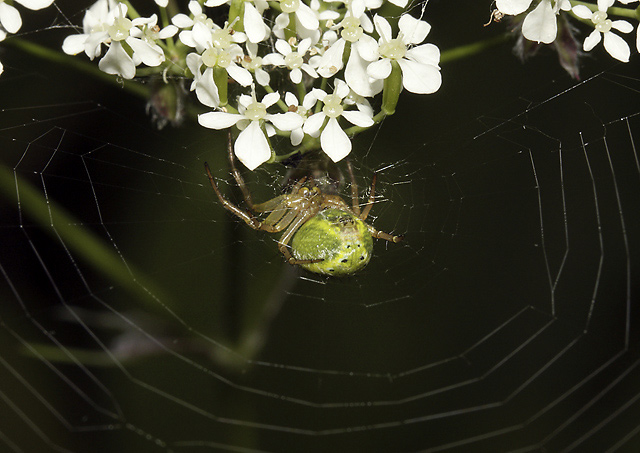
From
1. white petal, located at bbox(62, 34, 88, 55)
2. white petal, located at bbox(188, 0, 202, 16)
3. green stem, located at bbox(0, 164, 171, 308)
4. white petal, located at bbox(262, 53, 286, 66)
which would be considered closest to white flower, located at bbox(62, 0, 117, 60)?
white petal, located at bbox(62, 34, 88, 55)

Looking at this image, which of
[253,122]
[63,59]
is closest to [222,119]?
[253,122]

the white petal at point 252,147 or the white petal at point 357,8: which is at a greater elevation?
the white petal at point 357,8

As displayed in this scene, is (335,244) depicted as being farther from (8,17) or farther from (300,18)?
(8,17)

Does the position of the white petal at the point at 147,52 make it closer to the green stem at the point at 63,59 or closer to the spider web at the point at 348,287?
the green stem at the point at 63,59

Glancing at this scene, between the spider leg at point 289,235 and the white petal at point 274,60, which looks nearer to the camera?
the white petal at point 274,60

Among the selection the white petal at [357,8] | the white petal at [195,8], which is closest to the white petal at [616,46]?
the white petal at [357,8]

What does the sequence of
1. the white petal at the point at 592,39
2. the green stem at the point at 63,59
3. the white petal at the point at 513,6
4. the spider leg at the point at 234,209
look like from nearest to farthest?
the white petal at the point at 513,6
the white petal at the point at 592,39
the green stem at the point at 63,59
the spider leg at the point at 234,209
